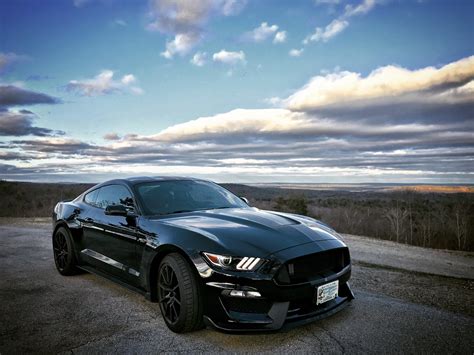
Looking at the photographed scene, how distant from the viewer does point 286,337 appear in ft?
10.7

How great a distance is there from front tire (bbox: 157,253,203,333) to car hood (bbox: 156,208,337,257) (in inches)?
13.7

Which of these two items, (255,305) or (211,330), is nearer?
(255,305)

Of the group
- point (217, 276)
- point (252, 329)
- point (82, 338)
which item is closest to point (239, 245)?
point (217, 276)

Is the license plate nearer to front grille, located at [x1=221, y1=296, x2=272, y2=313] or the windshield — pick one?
front grille, located at [x1=221, y1=296, x2=272, y2=313]

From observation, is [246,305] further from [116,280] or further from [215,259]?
[116,280]

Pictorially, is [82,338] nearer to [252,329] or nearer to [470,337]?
[252,329]

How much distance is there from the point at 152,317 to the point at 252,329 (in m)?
1.34

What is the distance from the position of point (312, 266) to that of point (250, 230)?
66 cm

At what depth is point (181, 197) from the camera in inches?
180

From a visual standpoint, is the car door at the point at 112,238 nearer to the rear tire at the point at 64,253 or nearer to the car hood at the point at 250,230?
the rear tire at the point at 64,253

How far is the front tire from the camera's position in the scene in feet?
10.4

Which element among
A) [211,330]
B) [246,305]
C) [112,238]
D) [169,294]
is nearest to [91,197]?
[112,238]

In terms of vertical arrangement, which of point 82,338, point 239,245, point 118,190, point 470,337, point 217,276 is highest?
point 118,190

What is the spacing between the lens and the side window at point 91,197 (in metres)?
5.28
